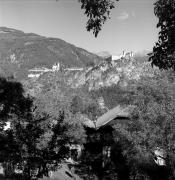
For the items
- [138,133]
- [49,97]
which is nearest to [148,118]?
[138,133]

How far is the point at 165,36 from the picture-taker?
10281 mm

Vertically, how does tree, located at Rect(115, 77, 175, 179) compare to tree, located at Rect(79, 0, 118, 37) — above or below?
below

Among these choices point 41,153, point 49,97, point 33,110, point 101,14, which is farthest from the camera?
point 49,97

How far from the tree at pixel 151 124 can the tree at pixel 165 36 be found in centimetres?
1421

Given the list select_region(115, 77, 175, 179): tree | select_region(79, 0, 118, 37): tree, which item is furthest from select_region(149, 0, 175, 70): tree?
select_region(115, 77, 175, 179): tree

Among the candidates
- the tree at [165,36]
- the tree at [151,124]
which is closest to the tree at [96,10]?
the tree at [165,36]

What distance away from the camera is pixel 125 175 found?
38875 mm

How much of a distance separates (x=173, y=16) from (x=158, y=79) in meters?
18.8

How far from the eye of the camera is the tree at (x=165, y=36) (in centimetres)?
987

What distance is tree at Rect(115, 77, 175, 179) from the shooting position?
24500mm

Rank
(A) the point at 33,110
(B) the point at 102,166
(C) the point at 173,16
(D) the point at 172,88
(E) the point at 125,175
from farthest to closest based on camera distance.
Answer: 1. (B) the point at 102,166
2. (E) the point at 125,175
3. (D) the point at 172,88
4. (A) the point at 33,110
5. (C) the point at 173,16

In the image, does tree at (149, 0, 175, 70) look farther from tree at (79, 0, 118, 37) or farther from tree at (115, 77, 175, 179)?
tree at (115, 77, 175, 179)

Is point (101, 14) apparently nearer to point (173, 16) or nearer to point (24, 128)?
point (173, 16)

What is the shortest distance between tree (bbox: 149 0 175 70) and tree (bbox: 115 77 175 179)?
14.2m
